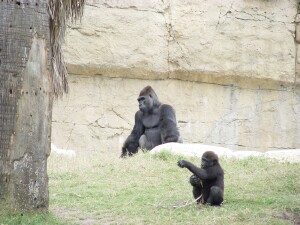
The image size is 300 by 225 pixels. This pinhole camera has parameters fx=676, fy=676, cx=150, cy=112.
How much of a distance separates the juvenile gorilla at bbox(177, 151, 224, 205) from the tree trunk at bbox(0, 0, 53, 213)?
183 cm

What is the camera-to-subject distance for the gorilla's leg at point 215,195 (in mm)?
7664

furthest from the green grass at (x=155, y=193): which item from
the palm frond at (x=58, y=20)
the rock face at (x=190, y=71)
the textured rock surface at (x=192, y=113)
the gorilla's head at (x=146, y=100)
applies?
the rock face at (x=190, y=71)

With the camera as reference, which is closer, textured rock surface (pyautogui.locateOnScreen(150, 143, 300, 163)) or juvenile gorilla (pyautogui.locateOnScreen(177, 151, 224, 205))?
juvenile gorilla (pyautogui.locateOnScreen(177, 151, 224, 205))

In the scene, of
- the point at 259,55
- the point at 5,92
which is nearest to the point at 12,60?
the point at 5,92

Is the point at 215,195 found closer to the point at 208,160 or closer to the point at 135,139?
the point at 208,160

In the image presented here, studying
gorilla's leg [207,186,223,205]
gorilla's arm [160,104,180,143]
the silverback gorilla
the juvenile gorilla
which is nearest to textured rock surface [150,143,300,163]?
gorilla's arm [160,104,180,143]

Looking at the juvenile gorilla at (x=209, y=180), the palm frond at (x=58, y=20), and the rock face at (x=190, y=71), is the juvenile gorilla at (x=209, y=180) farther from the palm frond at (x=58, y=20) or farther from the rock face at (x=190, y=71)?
the rock face at (x=190, y=71)

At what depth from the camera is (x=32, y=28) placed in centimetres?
687

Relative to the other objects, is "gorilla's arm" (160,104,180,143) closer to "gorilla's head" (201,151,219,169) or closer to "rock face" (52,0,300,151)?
"rock face" (52,0,300,151)

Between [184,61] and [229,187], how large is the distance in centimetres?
842

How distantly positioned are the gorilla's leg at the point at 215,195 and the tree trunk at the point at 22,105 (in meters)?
1.95

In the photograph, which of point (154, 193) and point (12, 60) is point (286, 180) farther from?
point (12, 60)

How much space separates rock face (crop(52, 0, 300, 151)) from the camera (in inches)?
664

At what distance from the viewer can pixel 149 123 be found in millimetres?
14555
